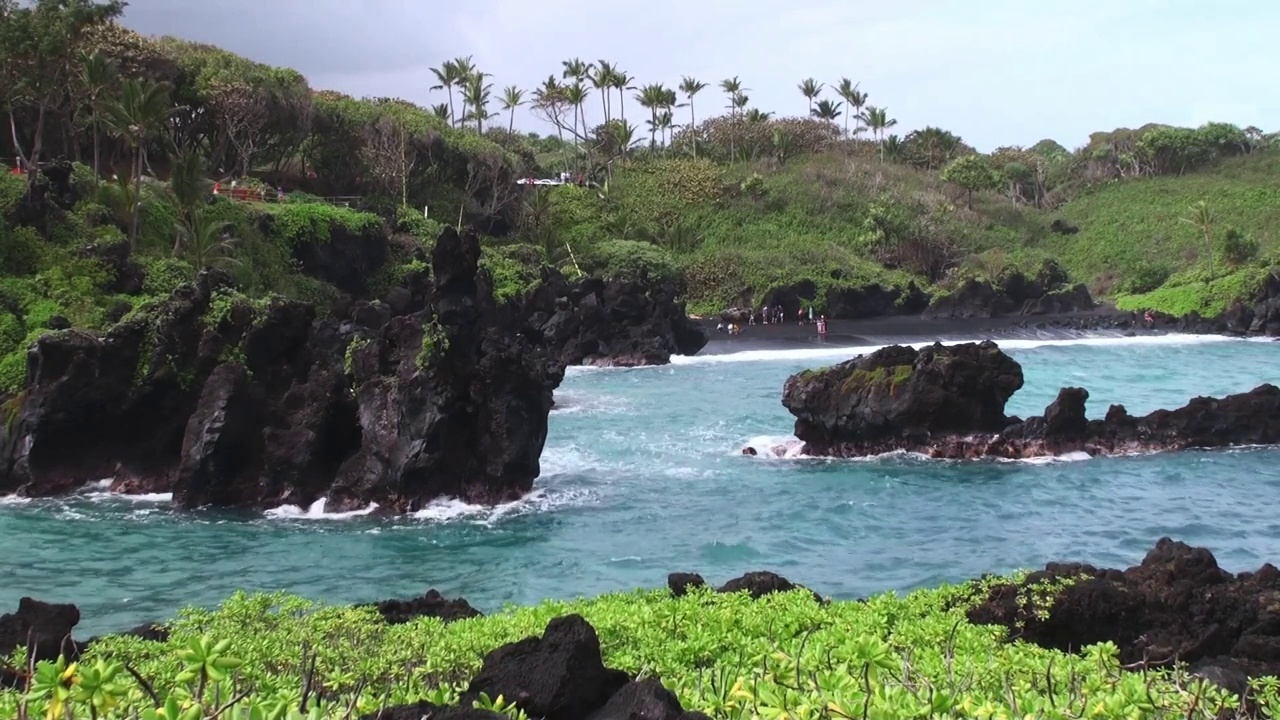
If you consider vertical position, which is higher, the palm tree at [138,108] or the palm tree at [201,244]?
the palm tree at [138,108]

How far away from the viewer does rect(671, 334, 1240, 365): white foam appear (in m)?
53.3

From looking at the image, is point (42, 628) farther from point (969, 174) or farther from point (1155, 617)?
point (969, 174)

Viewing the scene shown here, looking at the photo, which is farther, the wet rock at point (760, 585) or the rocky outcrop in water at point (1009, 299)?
the rocky outcrop in water at point (1009, 299)

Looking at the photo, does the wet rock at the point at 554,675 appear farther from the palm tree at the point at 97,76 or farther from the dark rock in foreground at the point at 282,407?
the palm tree at the point at 97,76

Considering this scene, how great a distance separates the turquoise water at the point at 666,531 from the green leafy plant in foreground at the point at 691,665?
496 centimetres

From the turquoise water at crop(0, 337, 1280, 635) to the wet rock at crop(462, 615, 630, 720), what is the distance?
348 inches

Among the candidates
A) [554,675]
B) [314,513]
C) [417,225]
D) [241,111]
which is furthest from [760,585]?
[241,111]

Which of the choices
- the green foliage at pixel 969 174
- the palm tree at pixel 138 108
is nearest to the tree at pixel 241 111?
the palm tree at pixel 138 108

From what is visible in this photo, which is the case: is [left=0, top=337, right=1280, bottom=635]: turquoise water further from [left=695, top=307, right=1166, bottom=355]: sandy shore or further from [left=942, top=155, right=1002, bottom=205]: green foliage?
[left=942, top=155, right=1002, bottom=205]: green foliage

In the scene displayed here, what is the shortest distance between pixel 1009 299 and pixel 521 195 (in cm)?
3568

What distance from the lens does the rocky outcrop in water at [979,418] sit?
→ 91.2 ft

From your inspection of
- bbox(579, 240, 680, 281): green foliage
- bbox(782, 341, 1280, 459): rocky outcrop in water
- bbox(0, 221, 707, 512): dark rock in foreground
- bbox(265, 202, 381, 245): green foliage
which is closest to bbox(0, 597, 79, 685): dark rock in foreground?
bbox(0, 221, 707, 512): dark rock in foreground

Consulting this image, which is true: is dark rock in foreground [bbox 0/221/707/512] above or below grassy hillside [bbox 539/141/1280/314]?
below

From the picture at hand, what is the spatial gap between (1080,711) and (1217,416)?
85.1 feet
